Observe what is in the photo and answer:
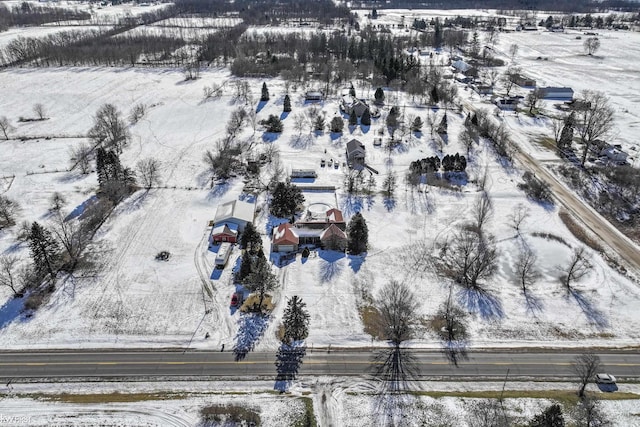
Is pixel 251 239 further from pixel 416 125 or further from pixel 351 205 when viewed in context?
pixel 416 125

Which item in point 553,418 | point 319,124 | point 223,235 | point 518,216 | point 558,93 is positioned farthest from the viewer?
point 558,93

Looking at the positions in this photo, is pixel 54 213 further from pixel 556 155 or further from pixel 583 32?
pixel 583 32

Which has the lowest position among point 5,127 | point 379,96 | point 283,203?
point 283,203

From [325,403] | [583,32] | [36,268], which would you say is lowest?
[325,403]

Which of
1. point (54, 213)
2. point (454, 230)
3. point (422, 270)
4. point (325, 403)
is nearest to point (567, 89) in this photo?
point (454, 230)

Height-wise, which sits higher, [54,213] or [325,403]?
[54,213]

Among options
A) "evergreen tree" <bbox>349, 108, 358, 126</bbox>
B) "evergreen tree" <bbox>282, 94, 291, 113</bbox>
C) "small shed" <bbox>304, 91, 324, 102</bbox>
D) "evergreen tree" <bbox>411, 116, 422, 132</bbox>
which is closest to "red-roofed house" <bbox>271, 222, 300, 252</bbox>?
"evergreen tree" <bbox>349, 108, 358, 126</bbox>

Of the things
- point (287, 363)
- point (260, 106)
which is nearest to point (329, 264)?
point (287, 363)
